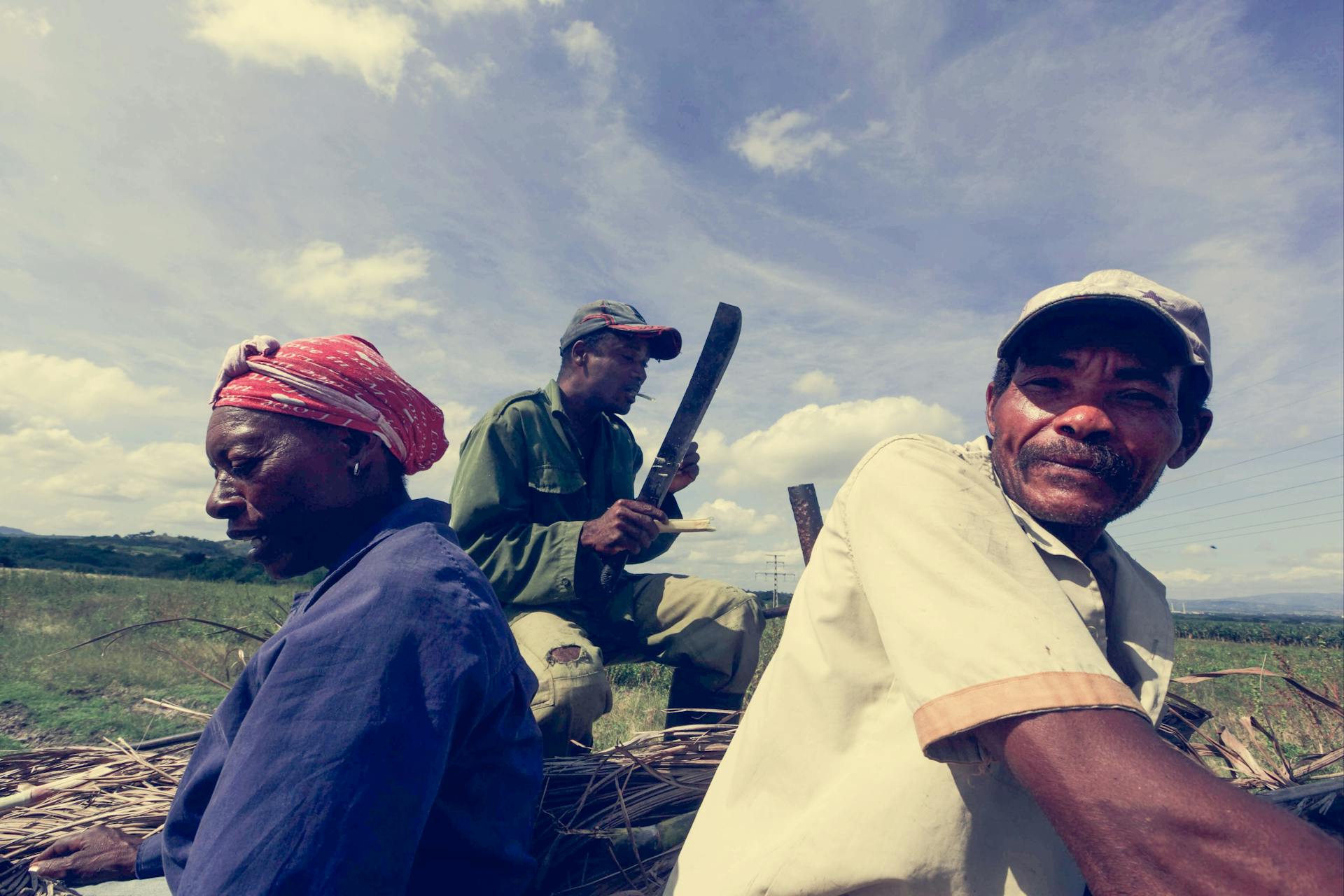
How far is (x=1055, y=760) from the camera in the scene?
932 millimetres

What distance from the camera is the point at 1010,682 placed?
973mm

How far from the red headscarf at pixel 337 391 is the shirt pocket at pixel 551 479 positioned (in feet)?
4.19

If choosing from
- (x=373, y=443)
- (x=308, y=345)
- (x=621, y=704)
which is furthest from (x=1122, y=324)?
(x=621, y=704)

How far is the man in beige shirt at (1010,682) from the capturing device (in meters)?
0.89

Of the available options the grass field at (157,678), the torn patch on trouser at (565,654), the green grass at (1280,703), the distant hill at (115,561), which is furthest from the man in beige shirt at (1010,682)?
the distant hill at (115,561)

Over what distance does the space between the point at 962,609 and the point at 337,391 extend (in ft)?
6.15

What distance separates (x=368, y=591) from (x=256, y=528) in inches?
32.1

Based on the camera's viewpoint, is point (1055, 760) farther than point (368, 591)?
No

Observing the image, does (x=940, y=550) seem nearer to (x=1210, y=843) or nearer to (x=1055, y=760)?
(x=1055, y=760)

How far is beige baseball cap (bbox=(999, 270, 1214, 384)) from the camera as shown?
60.5 inches

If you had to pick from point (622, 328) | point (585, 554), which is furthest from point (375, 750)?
point (622, 328)

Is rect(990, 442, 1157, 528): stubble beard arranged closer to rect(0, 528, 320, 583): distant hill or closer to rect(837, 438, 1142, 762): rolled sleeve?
rect(837, 438, 1142, 762): rolled sleeve

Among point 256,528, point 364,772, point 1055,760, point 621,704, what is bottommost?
point 621,704

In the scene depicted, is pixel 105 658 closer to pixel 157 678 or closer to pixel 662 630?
pixel 157 678
